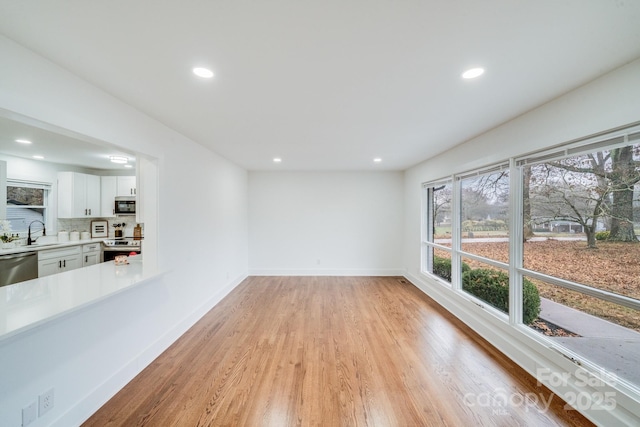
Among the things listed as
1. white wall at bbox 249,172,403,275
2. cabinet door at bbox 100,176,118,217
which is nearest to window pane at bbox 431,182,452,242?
white wall at bbox 249,172,403,275

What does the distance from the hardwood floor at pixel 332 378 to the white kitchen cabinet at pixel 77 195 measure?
3532 mm

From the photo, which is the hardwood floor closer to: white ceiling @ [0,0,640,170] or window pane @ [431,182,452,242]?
window pane @ [431,182,452,242]

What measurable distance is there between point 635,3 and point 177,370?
3.92 m

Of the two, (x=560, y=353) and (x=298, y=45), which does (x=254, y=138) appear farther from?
(x=560, y=353)

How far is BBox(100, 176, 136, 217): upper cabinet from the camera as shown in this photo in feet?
15.7

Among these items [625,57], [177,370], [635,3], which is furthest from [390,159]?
[177,370]

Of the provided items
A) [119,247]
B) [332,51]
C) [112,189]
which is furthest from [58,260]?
[332,51]

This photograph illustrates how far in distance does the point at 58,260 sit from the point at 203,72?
14.6ft

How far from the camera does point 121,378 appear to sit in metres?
2.00

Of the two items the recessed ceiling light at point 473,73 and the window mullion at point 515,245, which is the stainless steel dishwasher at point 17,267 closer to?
the recessed ceiling light at point 473,73

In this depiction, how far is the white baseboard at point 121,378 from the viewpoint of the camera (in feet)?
5.35

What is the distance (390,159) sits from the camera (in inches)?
168

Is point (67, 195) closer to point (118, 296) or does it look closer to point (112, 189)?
point (112, 189)

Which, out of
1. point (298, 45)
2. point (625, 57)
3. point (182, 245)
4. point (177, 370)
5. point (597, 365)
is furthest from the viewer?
point (182, 245)
